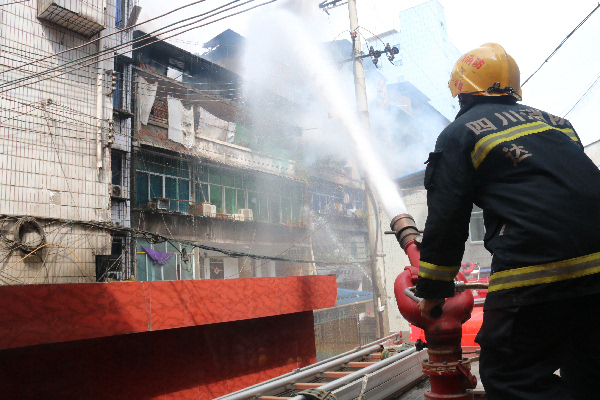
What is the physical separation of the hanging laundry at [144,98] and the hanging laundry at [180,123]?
1109 millimetres

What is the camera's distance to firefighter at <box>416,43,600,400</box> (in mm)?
1678

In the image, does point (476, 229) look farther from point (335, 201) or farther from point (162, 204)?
point (335, 201)

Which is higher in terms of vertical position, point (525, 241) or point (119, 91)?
point (119, 91)

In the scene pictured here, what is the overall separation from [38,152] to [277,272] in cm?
1615

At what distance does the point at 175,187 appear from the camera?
2008cm

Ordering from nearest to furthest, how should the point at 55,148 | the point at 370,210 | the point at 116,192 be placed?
the point at 370,210 < the point at 55,148 < the point at 116,192

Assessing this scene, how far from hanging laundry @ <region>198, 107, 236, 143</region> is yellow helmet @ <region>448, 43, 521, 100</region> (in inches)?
803

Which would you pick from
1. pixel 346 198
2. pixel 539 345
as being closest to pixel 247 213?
pixel 346 198

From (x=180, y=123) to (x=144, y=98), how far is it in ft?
7.04

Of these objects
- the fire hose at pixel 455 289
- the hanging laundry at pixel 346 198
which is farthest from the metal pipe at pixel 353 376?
the hanging laundry at pixel 346 198

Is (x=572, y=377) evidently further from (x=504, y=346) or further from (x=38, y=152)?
(x=38, y=152)

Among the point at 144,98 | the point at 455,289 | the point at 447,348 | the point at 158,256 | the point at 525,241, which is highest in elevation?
the point at 144,98

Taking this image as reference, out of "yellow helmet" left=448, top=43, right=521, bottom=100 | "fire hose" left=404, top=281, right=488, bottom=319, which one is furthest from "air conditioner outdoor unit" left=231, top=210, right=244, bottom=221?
"yellow helmet" left=448, top=43, right=521, bottom=100

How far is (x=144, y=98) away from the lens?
18.7 meters
